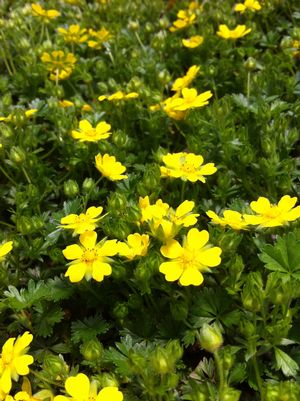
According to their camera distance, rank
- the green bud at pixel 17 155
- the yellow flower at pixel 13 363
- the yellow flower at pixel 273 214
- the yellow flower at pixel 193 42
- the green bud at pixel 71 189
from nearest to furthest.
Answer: the yellow flower at pixel 13 363 < the yellow flower at pixel 273 214 < the green bud at pixel 71 189 < the green bud at pixel 17 155 < the yellow flower at pixel 193 42

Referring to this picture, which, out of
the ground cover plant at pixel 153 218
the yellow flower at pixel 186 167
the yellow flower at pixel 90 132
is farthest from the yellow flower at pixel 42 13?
the yellow flower at pixel 186 167

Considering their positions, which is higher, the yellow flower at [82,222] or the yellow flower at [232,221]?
the yellow flower at [82,222]

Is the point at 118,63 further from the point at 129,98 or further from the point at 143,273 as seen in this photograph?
the point at 143,273

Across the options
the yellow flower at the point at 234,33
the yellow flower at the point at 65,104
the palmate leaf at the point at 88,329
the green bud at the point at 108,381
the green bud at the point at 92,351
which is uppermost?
the yellow flower at the point at 234,33

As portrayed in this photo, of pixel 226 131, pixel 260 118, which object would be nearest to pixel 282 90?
pixel 260 118

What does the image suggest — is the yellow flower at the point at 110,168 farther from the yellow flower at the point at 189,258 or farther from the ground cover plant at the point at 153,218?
the yellow flower at the point at 189,258

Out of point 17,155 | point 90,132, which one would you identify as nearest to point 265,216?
point 90,132
